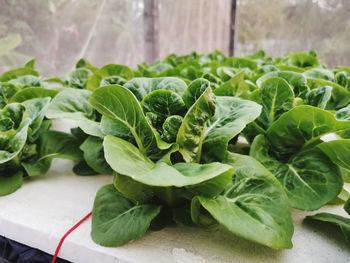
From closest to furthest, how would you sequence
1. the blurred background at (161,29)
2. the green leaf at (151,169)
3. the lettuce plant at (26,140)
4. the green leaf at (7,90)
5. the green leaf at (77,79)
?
1. the green leaf at (151,169)
2. the lettuce plant at (26,140)
3. the green leaf at (7,90)
4. the green leaf at (77,79)
5. the blurred background at (161,29)

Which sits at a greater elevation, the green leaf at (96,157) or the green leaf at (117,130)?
the green leaf at (117,130)

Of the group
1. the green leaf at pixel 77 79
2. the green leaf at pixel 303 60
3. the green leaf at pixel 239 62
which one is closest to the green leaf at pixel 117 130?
the green leaf at pixel 77 79

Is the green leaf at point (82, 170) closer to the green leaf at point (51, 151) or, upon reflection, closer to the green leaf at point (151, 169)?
the green leaf at point (51, 151)

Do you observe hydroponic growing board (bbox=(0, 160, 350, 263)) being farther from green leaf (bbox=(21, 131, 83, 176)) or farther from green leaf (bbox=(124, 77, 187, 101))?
green leaf (bbox=(124, 77, 187, 101))

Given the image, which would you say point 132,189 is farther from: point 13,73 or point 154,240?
point 13,73

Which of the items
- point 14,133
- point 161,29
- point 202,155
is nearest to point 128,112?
point 202,155

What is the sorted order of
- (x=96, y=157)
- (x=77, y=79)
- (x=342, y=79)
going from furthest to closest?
(x=77, y=79), (x=342, y=79), (x=96, y=157)
